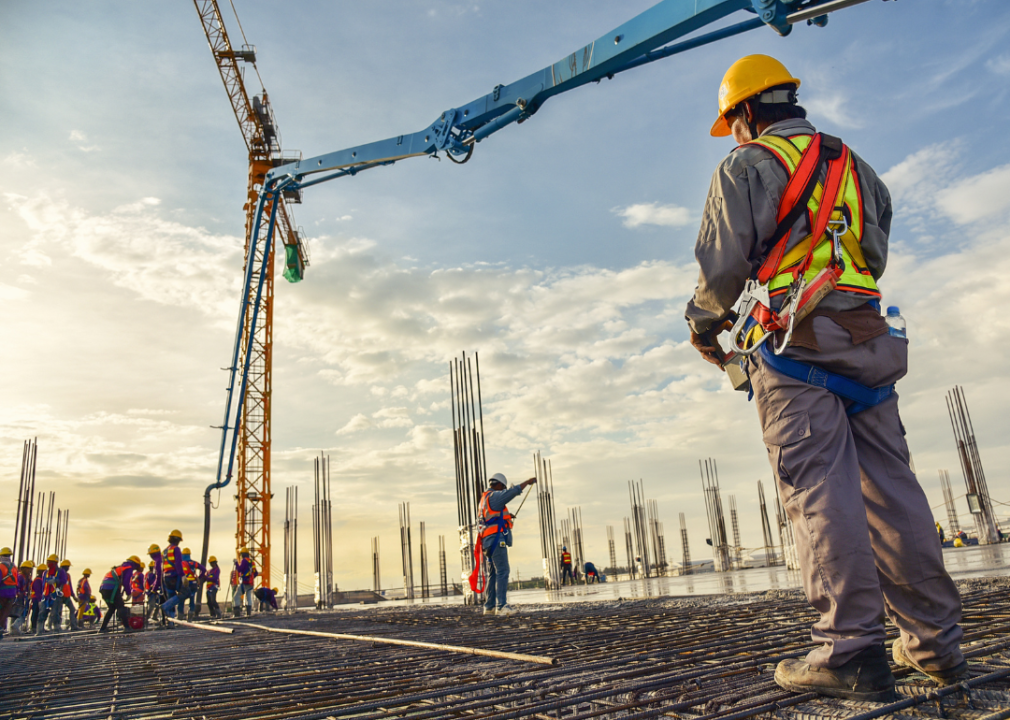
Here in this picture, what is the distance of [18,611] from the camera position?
15703mm

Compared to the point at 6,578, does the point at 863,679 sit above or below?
below

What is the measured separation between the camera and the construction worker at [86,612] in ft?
59.4

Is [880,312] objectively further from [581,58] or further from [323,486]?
Result: [323,486]

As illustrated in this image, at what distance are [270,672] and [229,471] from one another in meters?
21.5

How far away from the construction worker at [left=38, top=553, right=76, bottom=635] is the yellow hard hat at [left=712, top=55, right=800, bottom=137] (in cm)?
1868

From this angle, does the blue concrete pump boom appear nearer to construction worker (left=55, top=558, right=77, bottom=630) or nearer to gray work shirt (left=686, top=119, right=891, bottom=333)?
gray work shirt (left=686, top=119, right=891, bottom=333)

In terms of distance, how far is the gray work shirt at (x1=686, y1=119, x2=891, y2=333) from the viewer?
1976mm

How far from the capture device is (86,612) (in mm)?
18547

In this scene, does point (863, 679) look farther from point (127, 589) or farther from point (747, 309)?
point (127, 589)

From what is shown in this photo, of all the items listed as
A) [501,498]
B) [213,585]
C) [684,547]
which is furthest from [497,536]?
[684,547]

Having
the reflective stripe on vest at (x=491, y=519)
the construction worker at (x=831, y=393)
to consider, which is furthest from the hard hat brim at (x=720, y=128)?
the reflective stripe on vest at (x=491, y=519)

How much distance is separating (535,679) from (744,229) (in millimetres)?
1610

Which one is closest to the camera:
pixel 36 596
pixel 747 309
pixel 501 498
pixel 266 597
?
pixel 747 309

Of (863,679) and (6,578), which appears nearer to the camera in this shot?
(863,679)
